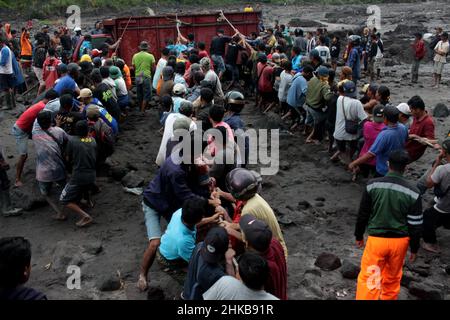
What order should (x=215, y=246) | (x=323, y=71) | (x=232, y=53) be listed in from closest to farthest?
(x=215, y=246) < (x=323, y=71) < (x=232, y=53)

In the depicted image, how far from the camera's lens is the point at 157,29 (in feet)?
48.9

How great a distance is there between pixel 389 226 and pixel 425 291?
1170 millimetres

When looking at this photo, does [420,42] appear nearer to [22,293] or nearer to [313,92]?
[313,92]

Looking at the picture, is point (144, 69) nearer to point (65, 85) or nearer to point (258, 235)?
point (65, 85)

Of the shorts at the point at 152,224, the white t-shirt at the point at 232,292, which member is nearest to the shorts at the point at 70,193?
the shorts at the point at 152,224

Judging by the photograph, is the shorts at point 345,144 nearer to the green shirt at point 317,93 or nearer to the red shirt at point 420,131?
the green shirt at point 317,93

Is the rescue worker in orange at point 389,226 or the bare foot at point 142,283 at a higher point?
the rescue worker in orange at point 389,226

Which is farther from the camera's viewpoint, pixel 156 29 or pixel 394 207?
pixel 156 29

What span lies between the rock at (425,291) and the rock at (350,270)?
0.62 metres

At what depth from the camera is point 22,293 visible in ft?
10.9

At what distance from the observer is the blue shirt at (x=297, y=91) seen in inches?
396

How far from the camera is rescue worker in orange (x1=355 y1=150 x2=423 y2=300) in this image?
4.64 m

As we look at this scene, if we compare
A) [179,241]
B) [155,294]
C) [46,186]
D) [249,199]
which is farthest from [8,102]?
[249,199]

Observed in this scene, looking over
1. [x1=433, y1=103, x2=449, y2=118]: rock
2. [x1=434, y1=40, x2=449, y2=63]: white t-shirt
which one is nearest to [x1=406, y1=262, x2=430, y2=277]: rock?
[x1=433, y1=103, x2=449, y2=118]: rock
